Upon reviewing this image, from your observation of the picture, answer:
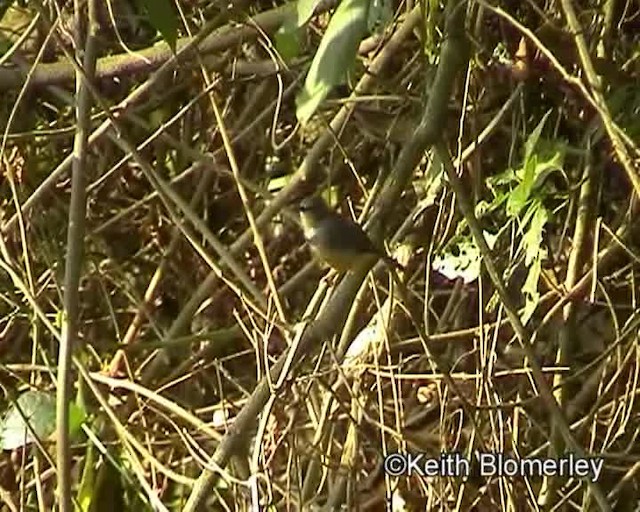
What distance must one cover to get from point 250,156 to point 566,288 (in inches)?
25.6

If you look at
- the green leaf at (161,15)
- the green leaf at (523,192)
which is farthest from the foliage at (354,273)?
the green leaf at (161,15)

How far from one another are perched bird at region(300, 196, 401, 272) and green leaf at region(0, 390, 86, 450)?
39 cm

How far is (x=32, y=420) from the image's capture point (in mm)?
1942

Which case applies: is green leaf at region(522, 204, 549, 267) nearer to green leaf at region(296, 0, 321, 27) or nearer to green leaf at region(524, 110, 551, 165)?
green leaf at region(524, 110, 551, 165)

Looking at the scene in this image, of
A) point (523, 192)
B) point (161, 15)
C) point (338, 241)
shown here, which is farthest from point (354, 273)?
point (161, 15)

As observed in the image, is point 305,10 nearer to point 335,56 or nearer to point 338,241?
point 335,56

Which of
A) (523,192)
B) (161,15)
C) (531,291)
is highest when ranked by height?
(161,15)

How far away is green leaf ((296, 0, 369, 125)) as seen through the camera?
3.01 feet

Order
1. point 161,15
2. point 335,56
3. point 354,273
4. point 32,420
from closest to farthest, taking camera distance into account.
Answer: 1. point 335,56
2. point 161,15
3. point 354,273
4. point 32,420

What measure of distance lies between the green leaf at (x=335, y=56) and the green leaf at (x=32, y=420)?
1015 millimetres

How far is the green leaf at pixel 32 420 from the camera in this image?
1911mm

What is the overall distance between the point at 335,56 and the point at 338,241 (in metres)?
0.81

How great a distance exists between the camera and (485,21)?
6.39 feet

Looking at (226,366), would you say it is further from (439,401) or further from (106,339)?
(439,401)
